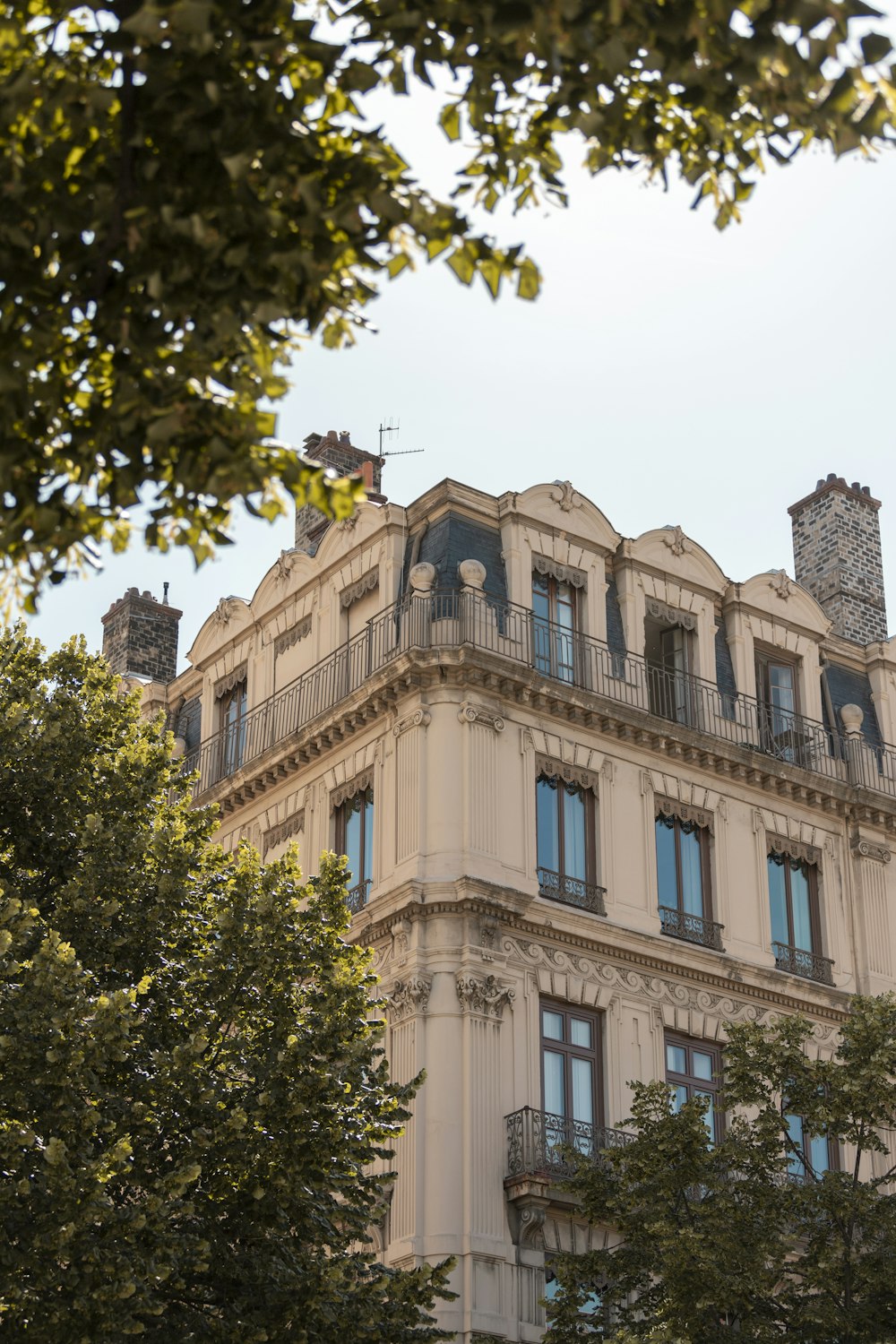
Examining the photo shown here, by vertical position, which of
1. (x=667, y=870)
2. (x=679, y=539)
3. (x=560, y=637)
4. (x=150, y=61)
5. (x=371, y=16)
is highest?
(x=679, y=539)

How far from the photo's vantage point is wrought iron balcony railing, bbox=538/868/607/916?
101ft

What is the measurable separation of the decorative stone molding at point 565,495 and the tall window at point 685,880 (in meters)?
5.22

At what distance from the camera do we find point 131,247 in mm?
8305

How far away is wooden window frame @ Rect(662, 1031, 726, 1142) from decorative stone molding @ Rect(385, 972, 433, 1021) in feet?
14.0

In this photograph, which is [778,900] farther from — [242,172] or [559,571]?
[242,172]

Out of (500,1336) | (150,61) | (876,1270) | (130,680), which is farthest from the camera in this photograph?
(130,680)

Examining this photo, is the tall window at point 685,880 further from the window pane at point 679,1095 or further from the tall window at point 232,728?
the tall window at point 232,728

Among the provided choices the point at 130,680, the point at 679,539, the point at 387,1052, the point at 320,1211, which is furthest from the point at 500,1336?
the point at 130,680

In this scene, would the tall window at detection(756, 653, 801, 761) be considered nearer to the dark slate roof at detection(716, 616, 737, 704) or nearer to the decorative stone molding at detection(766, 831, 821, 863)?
the dark slate roof at detection(716, 616, 737, 704)

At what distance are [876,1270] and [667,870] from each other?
34.0ft

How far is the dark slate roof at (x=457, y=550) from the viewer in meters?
32.2

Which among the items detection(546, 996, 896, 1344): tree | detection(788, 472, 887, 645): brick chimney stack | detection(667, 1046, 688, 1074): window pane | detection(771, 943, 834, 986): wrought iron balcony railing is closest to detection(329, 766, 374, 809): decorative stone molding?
detection(667, 1046, 688, 1074): window pane

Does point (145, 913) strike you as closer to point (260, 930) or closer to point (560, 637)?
point (260, 930)

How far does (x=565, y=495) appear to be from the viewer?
3375cm
